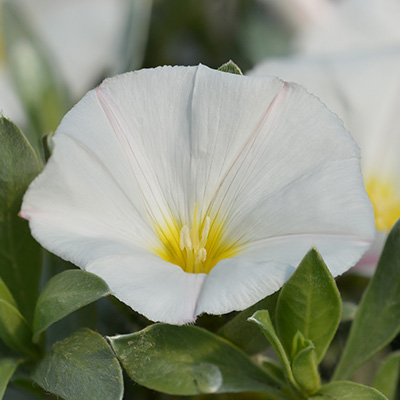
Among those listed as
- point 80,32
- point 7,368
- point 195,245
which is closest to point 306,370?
point 195,245

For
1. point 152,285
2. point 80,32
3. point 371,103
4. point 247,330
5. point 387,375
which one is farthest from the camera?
point 80,32

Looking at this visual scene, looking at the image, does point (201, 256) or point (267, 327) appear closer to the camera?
point (267, 327)

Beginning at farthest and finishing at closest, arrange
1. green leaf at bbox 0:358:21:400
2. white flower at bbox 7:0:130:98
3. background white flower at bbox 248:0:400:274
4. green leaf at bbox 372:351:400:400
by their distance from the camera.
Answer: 1. white flower at bbox 7:0:130:98
2. background white flower at bbox 248:0:400:274
3. green leaf at bbox 372:351:400:400
4. green leaf at bbox 0:358:21:400

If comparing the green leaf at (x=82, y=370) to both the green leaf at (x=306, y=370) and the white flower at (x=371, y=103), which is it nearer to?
the green leaf at (x=306, y=370)

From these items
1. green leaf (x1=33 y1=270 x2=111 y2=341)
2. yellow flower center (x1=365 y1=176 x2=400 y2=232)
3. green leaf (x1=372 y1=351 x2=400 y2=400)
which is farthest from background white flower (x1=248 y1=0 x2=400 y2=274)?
green leaf (x1=33 y1=270 x2=111 y2=341)

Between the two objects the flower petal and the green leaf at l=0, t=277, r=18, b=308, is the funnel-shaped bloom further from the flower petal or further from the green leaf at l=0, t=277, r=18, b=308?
the green leaf at l=0, t=277, r=18, b=308

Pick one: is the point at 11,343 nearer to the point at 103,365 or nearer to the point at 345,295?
the point at 103,365

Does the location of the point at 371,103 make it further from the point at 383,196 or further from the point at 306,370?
the point at 306,370
